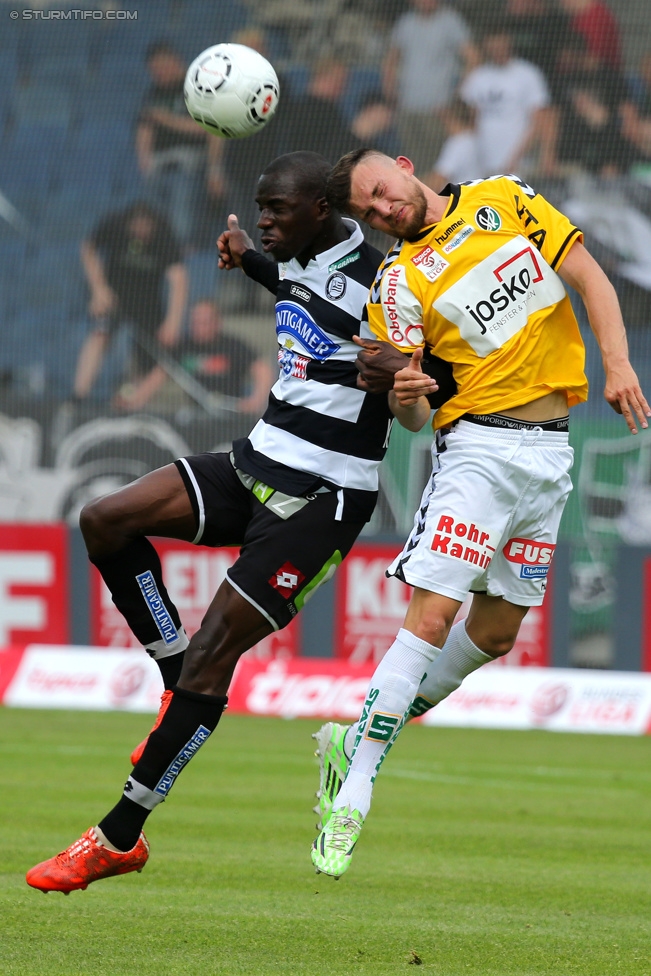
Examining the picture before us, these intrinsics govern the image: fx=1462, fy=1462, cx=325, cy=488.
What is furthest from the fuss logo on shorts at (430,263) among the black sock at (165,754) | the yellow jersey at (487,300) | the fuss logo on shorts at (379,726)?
the black sock at (165,754)

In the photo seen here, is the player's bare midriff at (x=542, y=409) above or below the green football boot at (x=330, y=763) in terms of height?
above

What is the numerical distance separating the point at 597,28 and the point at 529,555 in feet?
47.3

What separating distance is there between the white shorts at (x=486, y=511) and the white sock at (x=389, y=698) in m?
0.22

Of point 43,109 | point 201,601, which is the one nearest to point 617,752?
point 201,601

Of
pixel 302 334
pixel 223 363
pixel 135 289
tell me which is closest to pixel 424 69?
pixel 135 289

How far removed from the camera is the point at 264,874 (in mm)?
6219

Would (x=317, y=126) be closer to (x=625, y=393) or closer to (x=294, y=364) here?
(x=294, y=364)

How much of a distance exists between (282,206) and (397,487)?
10.6m

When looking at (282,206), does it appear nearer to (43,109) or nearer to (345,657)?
(345,657)

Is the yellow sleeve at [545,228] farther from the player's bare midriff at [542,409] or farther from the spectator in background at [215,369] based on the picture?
the spectator in background at [215,369]

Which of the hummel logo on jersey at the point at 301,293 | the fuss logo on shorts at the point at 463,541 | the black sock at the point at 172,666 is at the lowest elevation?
the black sock at the point at 172,666

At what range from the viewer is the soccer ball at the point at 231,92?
574 centimetres

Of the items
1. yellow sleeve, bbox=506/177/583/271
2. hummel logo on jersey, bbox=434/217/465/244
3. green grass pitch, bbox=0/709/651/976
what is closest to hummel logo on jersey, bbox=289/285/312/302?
hummel logo on jersey, bbox=434/217/465/244

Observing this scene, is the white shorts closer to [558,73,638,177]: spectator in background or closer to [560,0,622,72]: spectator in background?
[558,73,638,177]: spectator in background
